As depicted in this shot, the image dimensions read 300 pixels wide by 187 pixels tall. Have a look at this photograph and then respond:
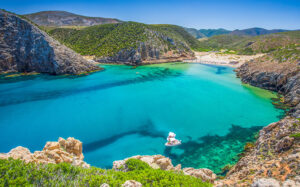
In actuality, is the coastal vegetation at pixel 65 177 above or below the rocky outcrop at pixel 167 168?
above

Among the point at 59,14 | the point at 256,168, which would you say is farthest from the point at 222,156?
the point at 59,14

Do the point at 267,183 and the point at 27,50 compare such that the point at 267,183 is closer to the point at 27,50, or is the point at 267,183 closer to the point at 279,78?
the point at 279,78

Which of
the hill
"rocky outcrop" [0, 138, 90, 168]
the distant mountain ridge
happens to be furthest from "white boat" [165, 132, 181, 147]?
the distant mountain ridge

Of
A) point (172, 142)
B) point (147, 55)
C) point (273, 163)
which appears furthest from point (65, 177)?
point (147, 55)

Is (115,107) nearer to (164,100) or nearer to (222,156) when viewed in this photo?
(164,100)

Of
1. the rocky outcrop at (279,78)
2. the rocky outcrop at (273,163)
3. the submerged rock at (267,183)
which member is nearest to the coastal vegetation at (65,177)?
the submerged rock at (267,183)

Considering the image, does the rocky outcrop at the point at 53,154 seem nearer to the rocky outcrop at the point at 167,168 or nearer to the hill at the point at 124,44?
the rocky outcrop at the point at 167,168
